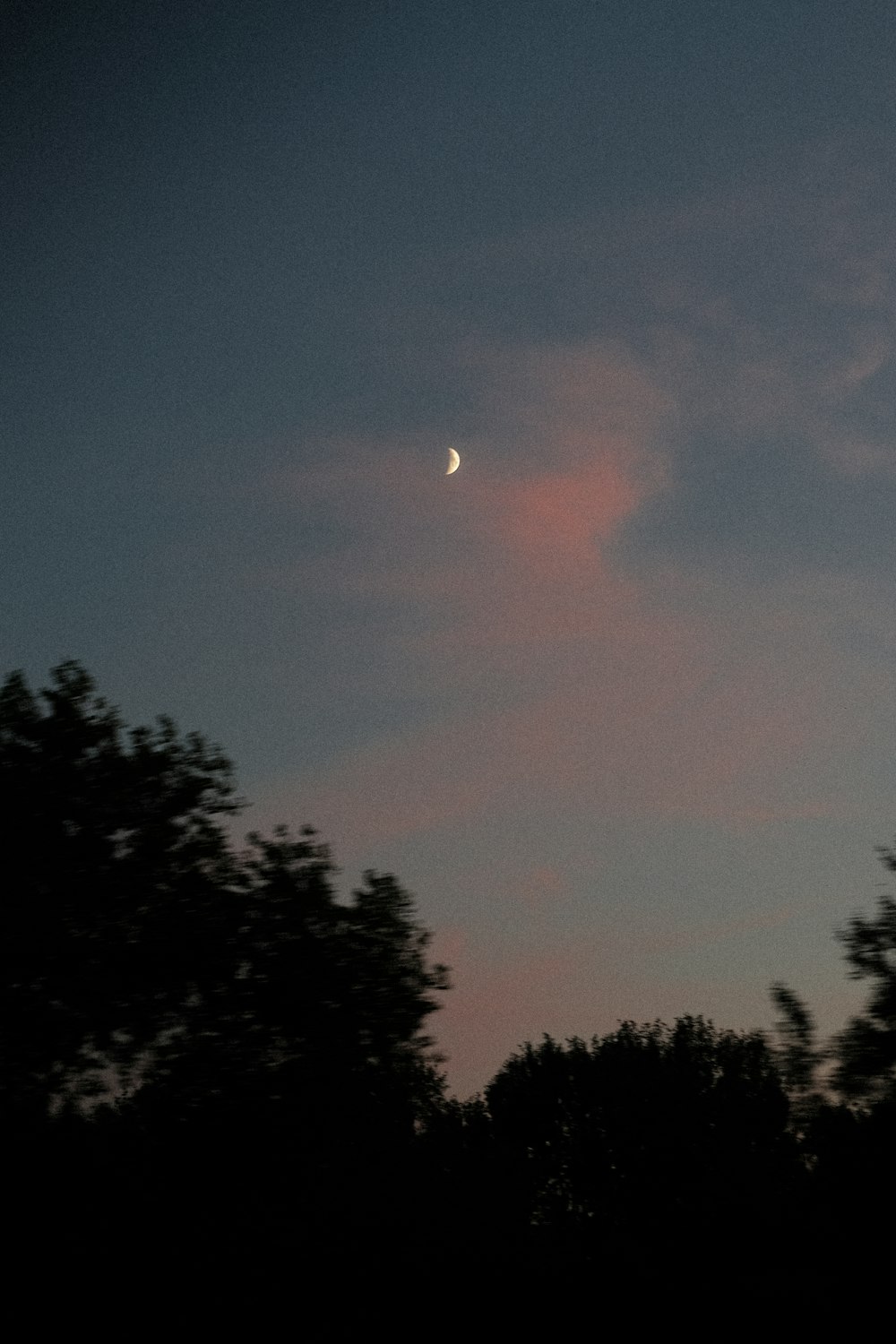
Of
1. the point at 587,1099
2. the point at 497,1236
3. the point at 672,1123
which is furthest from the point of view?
the point at 587,1099

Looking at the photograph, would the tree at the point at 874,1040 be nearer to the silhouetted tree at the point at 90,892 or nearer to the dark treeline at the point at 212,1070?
the dark treeline at the point at 212,1070

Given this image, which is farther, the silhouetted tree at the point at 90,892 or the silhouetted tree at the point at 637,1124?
the silhouetted tree at the point at 637,1124

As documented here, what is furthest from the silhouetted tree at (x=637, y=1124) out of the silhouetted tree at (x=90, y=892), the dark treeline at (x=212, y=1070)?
the silhouetted tree at (x=90, y=892)

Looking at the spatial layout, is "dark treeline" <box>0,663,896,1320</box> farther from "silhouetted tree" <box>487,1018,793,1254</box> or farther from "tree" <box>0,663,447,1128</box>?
"silhouetted tree" <box>487,1018,793,1254</box>

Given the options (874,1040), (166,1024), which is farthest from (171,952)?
(874,1040)

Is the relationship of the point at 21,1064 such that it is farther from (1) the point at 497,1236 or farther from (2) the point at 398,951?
(1) the point at 497,1236

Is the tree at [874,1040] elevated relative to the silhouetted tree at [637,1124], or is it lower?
lower

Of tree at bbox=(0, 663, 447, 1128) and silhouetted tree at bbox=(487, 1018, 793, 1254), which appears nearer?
tree at bbox=(0, 663, 447, 1128)

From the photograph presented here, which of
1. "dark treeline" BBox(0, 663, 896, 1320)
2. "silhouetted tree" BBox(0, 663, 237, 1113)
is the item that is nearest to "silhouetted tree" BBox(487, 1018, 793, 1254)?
"dark treeline" BBox(0, 663, 896, 1320)

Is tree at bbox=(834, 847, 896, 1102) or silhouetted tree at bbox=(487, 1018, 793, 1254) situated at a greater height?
silhouetted tree at bbox=(487, 1018, 793, 1254)

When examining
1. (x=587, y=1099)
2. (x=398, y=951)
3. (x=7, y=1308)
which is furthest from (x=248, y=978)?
(x=587, y=1099)

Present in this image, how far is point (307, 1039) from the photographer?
24141 millimetres

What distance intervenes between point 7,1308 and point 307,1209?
18.9 feet

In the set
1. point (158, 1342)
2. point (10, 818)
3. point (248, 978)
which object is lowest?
point (158, 1342)
